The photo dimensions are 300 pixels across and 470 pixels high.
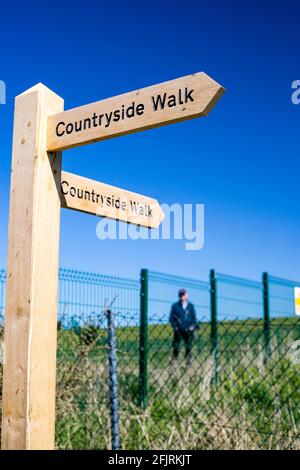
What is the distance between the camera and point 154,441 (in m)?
4.85

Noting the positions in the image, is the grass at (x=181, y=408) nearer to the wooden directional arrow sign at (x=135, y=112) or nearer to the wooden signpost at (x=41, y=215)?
the wooden signpost at (x=41, y=215)

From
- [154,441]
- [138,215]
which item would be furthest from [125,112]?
[154,441]

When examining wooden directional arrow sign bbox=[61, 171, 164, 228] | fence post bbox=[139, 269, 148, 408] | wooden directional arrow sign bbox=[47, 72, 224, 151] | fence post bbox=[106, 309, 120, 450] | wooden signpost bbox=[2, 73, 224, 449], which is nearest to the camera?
wooden directional arrow sign bbox=[47, 72, 224, 151]

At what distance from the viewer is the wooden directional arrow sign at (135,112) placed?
237 cm

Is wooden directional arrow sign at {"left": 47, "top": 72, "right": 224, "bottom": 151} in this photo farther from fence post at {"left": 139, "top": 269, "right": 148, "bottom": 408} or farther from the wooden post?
fence post at {"left": 139, "top": 269, "right": 148, "bottom": 408}

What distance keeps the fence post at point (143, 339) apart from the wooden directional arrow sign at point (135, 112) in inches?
149

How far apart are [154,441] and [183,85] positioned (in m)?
3.36

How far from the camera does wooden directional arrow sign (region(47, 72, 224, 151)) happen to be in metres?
2.37

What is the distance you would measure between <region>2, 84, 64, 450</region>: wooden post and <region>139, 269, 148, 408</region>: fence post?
3.37 metres

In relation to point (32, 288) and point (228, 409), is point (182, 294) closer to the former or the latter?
point (228, 409)

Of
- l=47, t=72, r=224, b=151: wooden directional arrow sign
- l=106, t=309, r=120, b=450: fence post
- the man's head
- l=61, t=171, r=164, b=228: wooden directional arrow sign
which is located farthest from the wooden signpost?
the man's head

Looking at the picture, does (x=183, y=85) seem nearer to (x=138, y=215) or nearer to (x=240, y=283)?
(x=138, y=215)

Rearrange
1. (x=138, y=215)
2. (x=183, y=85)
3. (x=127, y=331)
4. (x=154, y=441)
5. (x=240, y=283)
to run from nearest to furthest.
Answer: (x=183, y=85) < (x=138, y=215) < (x=154, y=441) < (x=127, y=331) < (x=240, y=283)

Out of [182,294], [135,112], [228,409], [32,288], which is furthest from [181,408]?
[182,294]
